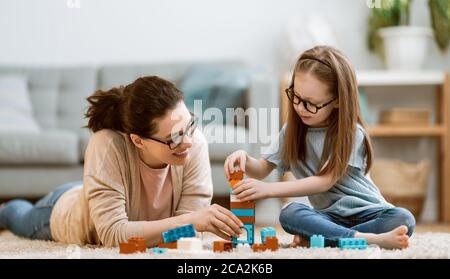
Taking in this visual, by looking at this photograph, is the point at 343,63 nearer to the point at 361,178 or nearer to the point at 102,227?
the point at 361,178

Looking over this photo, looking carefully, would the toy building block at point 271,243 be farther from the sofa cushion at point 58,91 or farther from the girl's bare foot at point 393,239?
the sofa cushion at point 58,91

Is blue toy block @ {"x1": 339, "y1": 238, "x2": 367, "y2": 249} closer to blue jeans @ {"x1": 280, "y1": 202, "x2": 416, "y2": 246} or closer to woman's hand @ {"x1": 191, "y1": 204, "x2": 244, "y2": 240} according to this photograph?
blue jeans @ {"x1": 280, "y1": 202, "x2": 416, "y2": 246}

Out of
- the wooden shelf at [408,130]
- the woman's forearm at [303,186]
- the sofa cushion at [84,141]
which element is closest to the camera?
the woman's forearm at [303,186]

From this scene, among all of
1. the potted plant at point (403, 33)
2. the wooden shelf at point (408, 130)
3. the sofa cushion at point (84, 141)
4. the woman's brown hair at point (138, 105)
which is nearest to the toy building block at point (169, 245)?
the woman's brown hair at point (138, 105)

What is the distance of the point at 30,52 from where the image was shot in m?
3.25

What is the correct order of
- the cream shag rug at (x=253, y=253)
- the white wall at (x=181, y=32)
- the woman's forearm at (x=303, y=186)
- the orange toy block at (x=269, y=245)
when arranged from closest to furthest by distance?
the cream shag rug at (x=253, y=253) → the orange toy block at (x=269, y=245) → the woman's forearm at (x=303, y=186) → the white wall at (x=181, y=32)

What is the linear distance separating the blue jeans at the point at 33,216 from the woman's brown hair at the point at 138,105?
41 cm

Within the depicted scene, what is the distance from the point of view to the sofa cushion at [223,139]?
6.90 feet

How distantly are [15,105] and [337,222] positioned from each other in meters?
1.86

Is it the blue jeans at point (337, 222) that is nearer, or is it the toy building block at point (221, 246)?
the toy building block at point (221, 246)

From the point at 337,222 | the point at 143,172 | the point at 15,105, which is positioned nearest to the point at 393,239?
the point at 337,222

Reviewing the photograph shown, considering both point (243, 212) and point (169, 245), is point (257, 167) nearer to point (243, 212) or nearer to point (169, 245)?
point (243, 212)

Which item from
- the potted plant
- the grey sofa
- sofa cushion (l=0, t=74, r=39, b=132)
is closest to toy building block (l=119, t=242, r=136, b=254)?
the grey sofa
